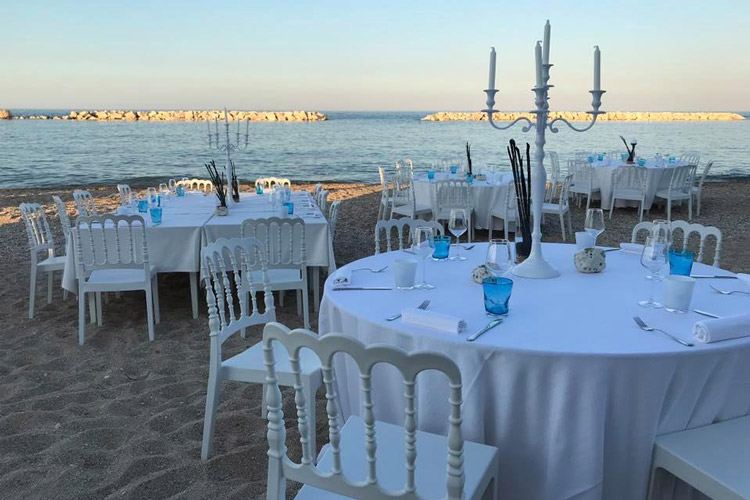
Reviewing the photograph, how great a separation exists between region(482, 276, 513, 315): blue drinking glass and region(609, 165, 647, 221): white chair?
7.53 metres

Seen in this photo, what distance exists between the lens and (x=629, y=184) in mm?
8438

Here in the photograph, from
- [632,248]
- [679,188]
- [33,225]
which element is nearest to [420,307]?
[632,248]

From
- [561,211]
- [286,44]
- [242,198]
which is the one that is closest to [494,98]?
[242,198]

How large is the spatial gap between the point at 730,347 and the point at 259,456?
1.91m

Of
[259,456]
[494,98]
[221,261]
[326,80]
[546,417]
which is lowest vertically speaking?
[259,456]

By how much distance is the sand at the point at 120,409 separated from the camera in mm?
2209

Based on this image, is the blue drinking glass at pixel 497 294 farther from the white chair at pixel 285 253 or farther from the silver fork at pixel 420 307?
the white chair at pixel 285 253

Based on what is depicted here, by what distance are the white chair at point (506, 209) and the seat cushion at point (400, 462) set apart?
4992 millimetres

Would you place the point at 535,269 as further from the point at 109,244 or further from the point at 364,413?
the point at 109,244

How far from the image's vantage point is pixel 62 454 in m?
2.40

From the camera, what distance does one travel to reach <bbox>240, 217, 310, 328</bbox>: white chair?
3.73 metres

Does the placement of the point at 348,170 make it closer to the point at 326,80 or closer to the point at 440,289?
the point at 326,80

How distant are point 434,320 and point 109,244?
129 inches

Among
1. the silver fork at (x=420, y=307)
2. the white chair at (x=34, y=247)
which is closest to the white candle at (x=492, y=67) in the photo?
the silver fork at (x=420, y=307)
